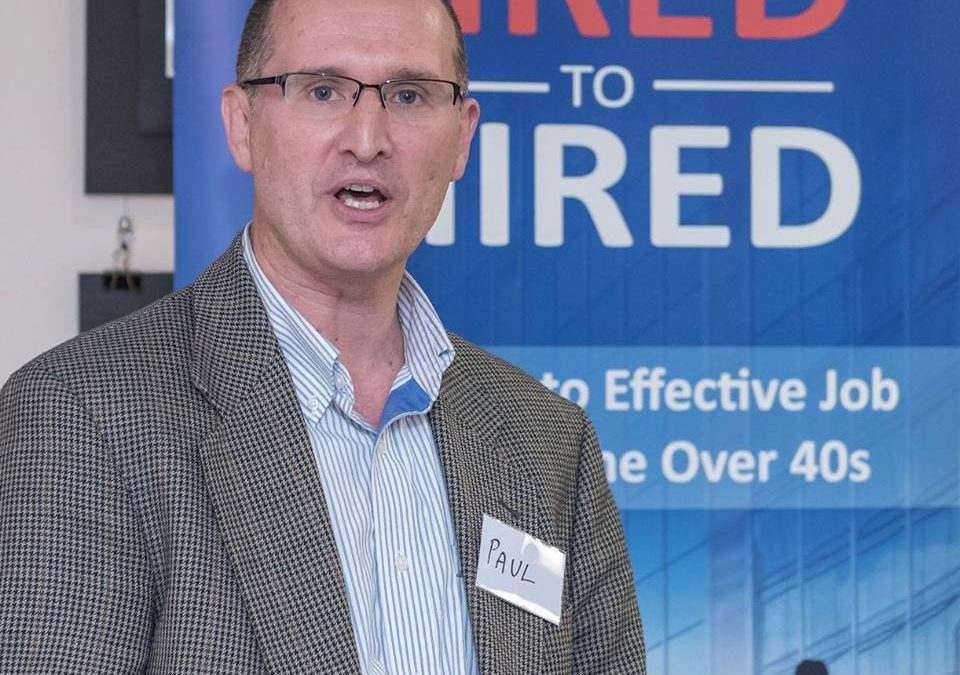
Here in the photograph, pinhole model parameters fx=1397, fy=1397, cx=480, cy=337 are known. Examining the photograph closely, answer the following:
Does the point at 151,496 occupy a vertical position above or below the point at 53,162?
below

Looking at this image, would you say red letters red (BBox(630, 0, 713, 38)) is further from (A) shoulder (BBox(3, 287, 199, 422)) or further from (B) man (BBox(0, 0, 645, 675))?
(A) shoulder (BBox(3, 287, 199, 422))

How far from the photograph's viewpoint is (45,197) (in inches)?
113

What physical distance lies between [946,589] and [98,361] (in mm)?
1913

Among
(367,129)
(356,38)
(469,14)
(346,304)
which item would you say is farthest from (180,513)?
(469,14)

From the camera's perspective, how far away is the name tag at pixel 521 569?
4.99ft

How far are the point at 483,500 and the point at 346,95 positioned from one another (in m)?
0.47

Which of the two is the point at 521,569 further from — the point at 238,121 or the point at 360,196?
the point at 238,121

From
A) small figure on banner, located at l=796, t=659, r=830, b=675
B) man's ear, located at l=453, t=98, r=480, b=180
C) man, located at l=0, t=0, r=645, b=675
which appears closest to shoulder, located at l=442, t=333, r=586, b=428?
man, located at l=0, t=0, r=645, b=675

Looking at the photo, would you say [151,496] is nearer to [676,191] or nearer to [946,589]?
[676,191]

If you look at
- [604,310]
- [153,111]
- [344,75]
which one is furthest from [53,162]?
[344,75]

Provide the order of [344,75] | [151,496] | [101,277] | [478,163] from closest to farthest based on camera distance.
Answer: [151,496]
[344,75]
[478,163]
[101,277]

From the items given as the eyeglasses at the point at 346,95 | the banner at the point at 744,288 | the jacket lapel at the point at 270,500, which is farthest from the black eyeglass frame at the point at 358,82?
the banner at the point at 744,288

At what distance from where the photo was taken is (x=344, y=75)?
59.2 inches

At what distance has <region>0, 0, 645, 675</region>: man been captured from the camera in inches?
52.0
